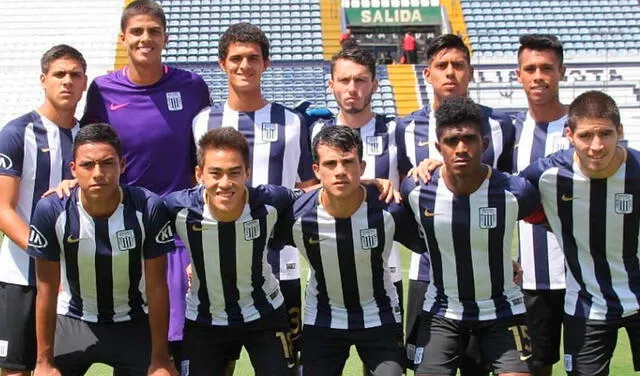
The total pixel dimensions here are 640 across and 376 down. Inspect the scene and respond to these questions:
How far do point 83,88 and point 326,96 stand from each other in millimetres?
15165

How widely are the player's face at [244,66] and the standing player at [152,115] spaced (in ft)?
0.88

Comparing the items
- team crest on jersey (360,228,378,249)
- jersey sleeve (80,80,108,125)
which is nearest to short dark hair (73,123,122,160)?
jersey sleeve (80,80,108,125)

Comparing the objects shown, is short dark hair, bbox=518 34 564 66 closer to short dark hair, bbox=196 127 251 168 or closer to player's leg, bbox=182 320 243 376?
short dark hair, bbox=196 127 251 168

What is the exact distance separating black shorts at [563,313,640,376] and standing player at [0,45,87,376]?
2537 millimetres

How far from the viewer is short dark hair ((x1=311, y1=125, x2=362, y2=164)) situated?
3523 mm

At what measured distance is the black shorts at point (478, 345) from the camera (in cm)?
343

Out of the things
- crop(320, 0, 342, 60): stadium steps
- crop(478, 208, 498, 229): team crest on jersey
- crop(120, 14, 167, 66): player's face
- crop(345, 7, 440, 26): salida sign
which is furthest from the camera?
crop(345, 7, 440, 26): salida sign

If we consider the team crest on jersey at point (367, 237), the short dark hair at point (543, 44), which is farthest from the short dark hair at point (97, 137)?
the short dark hair at point (543, 44)

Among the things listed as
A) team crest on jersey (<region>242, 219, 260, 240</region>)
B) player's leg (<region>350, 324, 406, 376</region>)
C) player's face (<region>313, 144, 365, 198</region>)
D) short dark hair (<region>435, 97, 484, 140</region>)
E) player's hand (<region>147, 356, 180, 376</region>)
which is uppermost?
short dark hair (<region>435, 97, 484, 140</region>)

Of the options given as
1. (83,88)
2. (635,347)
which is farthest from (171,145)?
(635,347)

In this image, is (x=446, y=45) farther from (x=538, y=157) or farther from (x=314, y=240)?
(x=314, y=240)

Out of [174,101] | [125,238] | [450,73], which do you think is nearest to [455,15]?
[450,73]

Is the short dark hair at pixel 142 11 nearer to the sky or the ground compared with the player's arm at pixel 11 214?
nearer to the sky

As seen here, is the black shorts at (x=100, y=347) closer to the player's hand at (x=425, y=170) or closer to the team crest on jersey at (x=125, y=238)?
the team crest on jersey at (x=125, y=238)
